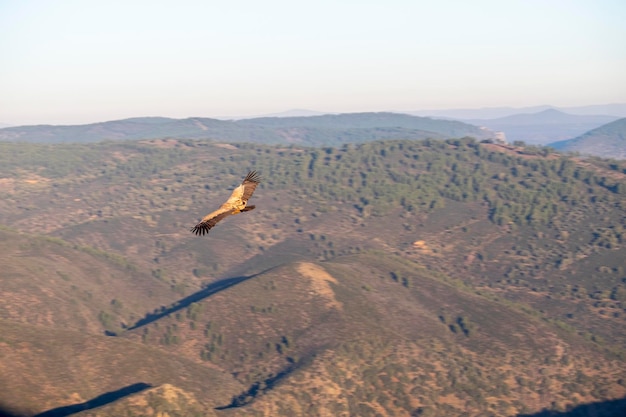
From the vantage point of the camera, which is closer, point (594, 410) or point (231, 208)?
point (231, 208)

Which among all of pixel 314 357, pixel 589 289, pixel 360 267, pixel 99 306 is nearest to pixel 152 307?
pixel 99 306

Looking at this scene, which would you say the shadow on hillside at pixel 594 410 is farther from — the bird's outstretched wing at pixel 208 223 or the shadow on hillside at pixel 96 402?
the bird's outstretched wing at pixel 208 223

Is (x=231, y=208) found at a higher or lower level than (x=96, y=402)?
higher

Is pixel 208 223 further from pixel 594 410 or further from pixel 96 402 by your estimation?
pixel 594 410

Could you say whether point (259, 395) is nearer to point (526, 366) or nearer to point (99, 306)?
point (526, 366)

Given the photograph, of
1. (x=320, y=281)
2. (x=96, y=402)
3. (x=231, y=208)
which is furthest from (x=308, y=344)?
(x=231, y=208)

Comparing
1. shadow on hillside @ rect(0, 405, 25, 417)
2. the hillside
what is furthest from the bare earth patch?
shadow on hillside @ rect(0, 405, 25, 417)

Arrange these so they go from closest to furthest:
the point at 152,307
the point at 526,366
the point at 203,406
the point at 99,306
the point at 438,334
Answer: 1. the point at 203,406
2. the point at 526,366
3. the point at 438,334
4. the point at 99,306
5. the point at 152,307
